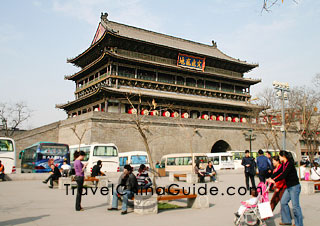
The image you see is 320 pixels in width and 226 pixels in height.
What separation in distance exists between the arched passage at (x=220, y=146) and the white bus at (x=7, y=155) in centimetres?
2171

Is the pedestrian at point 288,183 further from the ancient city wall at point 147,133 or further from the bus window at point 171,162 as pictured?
the bus window at point 171,162

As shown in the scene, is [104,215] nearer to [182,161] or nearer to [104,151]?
[104,151]

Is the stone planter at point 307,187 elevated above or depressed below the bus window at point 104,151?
below

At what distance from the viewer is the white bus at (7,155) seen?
1519 cm

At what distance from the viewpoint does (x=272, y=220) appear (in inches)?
223

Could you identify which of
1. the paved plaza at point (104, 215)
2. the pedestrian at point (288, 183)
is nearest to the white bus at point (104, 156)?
the paved plaza at point (104, 215)

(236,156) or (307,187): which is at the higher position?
(236,156)

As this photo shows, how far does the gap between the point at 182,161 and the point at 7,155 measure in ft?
45.4

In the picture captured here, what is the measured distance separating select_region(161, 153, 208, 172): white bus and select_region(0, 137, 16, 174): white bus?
13.1m

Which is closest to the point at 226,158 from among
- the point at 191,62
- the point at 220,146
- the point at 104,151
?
the point at 220,146

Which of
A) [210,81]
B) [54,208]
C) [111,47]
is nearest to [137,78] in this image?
[111,47]

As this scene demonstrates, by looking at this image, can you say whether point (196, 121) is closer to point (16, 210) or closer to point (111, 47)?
point (111, 47)

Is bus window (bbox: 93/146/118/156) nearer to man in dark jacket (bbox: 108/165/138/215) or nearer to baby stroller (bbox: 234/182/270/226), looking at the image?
man in dark jacket (bbox: 108/165/138/215)

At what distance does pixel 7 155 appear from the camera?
50.1ft
